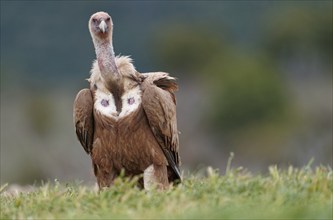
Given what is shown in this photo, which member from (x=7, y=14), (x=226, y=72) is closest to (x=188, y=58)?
(x=226, y=72)

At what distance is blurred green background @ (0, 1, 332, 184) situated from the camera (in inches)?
1873

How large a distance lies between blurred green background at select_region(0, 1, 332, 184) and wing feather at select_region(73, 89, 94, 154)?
A: 26.8 m

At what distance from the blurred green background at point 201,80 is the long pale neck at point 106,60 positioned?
1044 inches

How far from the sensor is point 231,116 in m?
49.5

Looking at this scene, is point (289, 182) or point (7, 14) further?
point (7, 14)

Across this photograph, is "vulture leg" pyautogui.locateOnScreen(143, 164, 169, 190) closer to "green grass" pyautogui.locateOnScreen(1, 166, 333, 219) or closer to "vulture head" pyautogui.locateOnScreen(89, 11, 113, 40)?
"vulture head" pyautogui.locateOnScreen(89, 11, 113, 40)

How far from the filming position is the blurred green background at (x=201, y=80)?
4756 centimetres

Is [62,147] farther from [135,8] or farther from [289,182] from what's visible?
[289,182]

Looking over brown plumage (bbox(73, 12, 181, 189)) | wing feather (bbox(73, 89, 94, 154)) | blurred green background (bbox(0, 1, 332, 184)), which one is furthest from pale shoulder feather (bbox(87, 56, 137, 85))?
blurred green background (bbox(0, 1, 332, 184))

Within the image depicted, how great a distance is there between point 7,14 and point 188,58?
17.1m

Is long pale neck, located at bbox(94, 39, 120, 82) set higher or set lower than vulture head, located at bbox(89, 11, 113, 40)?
lower

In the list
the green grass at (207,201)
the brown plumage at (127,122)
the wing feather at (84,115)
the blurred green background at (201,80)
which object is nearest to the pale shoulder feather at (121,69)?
the brown plumage at (127,122)

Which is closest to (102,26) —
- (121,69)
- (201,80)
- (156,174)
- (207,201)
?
(121,69)

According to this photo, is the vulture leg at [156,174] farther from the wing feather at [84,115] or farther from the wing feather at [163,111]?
the wing feather at [84,115]
